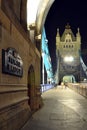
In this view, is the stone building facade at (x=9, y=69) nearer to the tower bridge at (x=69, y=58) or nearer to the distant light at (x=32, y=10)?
the distant light at (x=32, y=10)

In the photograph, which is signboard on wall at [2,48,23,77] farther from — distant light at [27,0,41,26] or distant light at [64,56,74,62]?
distant light at [64,56,74,62]

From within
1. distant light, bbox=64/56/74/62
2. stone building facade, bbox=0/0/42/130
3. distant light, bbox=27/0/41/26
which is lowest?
stone building facade, bbox=0/0/42/130

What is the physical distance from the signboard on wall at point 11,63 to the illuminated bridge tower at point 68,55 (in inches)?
5008

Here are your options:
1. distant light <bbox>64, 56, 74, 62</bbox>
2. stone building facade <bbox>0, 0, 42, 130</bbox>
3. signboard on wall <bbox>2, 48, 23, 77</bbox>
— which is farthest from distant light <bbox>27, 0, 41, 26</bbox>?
distant light <bbox>64, 56, 74, 62</bbox>

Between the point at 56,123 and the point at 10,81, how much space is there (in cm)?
277

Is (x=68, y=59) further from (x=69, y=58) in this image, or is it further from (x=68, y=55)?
(x=68, y=55)

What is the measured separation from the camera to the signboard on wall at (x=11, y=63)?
6.44 metres

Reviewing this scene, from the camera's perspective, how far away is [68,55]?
471ft

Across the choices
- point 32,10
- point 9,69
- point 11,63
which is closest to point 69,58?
point 32,10

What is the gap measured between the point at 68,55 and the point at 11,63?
137 m

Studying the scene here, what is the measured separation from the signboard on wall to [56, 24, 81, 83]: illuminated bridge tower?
127202mm

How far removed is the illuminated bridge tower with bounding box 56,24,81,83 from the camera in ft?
456

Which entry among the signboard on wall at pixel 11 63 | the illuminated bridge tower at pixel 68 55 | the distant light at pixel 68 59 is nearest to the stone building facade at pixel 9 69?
the signboard on wall at pixel 11 63

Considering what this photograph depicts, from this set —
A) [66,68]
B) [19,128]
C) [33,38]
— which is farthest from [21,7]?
[66,68]
